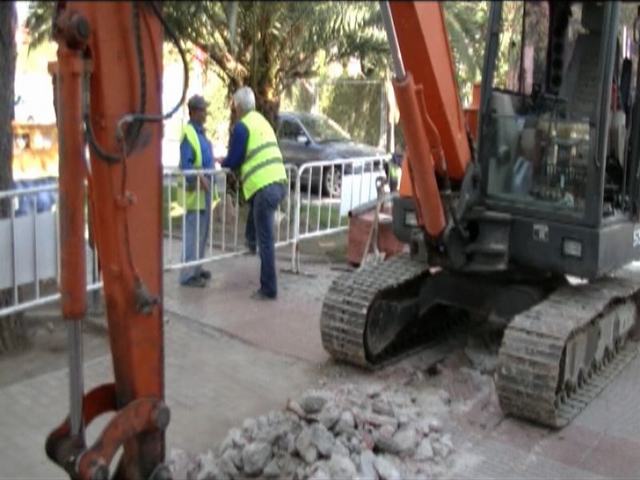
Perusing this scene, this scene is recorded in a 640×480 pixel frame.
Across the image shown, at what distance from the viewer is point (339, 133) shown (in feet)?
56.1

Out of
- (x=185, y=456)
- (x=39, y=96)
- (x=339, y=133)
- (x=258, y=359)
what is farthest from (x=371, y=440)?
(x=39, y=96)

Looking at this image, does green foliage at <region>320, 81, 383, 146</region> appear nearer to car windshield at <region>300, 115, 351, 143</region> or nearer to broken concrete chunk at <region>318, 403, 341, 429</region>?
car windshield at <region>300, 115, 351, 143</region>

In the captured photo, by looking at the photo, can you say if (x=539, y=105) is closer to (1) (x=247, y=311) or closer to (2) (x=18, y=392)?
(1) (x=247, y=311)

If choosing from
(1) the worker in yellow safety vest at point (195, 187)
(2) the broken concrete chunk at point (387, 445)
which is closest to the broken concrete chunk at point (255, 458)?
(2) the broken concrete chunk at point (387, 445)

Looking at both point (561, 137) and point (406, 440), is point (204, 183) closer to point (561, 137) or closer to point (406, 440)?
point (561, 137)

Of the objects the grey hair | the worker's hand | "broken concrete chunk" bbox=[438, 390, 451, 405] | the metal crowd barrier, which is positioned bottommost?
"broken concrete chunk" bbox=[438, 390, 451, 405]

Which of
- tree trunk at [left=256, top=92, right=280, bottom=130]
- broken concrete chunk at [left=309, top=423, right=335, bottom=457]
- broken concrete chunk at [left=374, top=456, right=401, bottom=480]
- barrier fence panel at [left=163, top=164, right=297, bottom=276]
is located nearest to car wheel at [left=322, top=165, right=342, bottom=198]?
barrier fence panel at [left=163, top=164, right=297, bottom=276]

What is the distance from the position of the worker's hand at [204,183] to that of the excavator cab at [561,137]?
298 centimetres

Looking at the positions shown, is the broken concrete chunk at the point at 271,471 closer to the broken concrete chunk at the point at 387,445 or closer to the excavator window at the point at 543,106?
the broken concrete chunk at the point at 387,445

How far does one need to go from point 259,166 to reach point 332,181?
2809 mm

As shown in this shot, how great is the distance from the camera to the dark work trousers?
301 inches

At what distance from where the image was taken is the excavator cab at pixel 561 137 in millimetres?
5355

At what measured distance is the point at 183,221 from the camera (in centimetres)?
802

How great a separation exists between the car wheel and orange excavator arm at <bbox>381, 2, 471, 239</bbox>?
4.41 m
